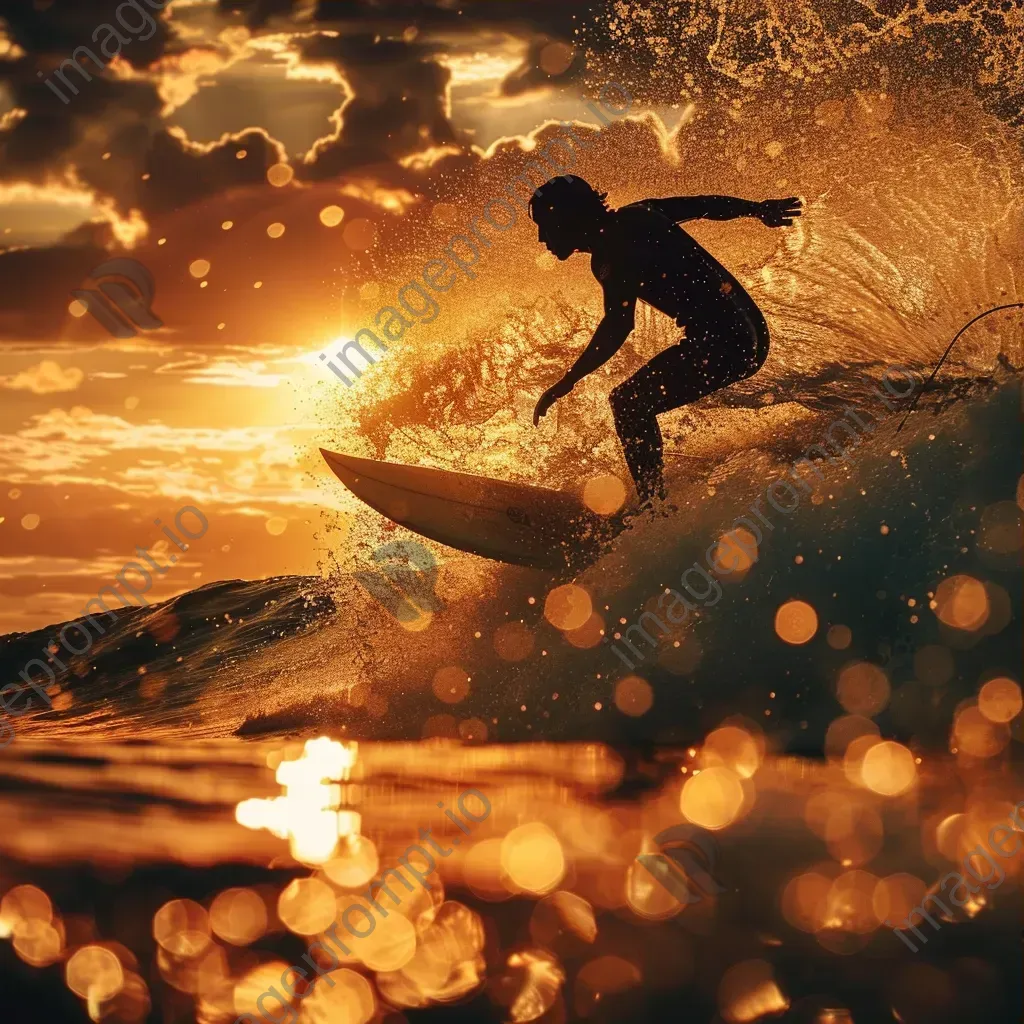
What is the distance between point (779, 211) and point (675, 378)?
1123 millimetres

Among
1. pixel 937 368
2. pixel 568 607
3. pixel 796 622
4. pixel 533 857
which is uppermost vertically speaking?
pixel 533 857

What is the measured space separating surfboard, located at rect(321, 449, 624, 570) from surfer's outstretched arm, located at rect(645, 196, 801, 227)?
217cm

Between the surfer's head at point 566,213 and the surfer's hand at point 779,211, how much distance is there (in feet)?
2.99

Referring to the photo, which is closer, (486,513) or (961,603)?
(961,603)

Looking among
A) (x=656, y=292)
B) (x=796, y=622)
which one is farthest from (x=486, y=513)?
(x=796, y=622)

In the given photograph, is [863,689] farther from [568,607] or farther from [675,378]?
[675,378]

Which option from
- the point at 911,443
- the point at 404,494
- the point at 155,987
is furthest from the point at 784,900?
the point at 404,494

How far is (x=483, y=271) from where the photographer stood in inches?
418

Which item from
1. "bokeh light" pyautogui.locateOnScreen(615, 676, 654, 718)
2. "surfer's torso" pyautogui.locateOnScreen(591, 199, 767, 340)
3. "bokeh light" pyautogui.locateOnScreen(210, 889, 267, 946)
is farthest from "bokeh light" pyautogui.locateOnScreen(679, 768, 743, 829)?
"surfer's torso" pyautogui.locateOnScreen(591, 199, 767, 340)

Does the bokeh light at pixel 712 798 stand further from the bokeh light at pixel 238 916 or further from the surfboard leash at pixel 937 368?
the surfboard leash at pixel 937 368

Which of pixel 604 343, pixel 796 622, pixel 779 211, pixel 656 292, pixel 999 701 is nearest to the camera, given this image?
pixel 779 211

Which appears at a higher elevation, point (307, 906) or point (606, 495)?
point (307, 906)

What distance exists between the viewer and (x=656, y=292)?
6.93 meters

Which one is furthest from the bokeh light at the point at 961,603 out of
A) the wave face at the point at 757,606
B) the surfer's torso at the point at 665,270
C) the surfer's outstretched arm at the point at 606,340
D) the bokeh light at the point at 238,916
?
the bokeh light at the point at 238,916
